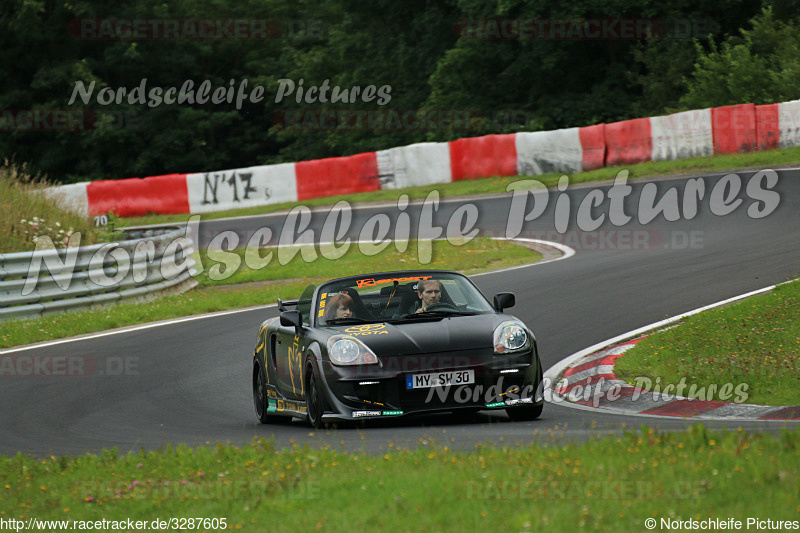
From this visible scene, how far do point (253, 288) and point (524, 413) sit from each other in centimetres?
1144

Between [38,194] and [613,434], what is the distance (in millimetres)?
16530

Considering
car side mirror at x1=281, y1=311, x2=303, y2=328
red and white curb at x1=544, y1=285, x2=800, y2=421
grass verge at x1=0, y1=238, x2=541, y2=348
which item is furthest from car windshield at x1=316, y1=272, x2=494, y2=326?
grass verge at x1=0, y1=238, x2=541, y2=348

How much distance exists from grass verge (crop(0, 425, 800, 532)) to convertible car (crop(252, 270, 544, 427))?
1.45 metres

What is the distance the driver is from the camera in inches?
383

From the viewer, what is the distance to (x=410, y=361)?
8.55 metres

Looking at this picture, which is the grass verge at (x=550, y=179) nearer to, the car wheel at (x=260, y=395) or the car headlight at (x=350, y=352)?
the car wheel at (x=260, y=395)

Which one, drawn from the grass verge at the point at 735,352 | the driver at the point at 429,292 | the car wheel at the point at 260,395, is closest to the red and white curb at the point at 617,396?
the grass verge at the point at 735,352

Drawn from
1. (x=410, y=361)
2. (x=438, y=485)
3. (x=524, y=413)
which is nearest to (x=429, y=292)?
(x=410, y=361)

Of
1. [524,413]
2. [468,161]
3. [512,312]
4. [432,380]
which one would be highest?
[468,161]

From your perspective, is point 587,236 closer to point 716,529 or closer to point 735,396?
point 735,396

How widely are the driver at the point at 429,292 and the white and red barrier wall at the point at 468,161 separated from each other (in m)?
17.1

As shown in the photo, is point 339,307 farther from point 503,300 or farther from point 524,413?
point 524,413

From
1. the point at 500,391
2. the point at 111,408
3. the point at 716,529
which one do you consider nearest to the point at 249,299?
the point at 111,408

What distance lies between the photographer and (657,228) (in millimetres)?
20156
